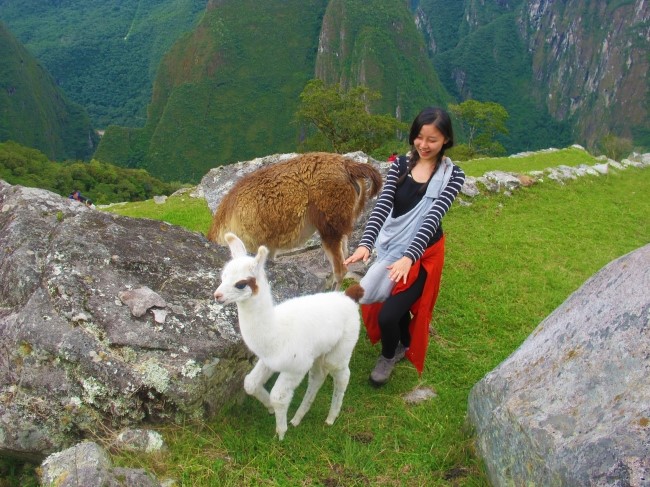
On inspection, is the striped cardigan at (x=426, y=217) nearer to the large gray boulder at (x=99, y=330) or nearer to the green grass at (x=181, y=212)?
the large gray boulder at (x=99, y=330)

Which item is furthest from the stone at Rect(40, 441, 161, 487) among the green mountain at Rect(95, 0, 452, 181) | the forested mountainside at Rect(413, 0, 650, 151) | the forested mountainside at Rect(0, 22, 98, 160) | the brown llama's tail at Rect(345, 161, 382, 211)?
the forested mountainside at Rect(0, 22, 98, 160)

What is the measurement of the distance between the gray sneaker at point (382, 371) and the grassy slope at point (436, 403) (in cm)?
11

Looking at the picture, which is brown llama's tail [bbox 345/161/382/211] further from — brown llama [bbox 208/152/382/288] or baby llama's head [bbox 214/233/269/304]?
baby llama's head [bbox 214/233/269/304]

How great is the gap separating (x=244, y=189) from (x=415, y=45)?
12992 centimetres

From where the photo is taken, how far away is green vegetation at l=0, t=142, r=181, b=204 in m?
41.4

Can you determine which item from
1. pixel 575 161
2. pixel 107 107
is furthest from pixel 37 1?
pixel 575 161

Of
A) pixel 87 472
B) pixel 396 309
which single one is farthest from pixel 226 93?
pixel 87 472

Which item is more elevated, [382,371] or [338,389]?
[338,389]

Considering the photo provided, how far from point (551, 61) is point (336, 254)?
159241mm

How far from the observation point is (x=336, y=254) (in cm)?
565

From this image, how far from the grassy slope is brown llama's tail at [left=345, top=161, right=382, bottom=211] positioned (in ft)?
5.28

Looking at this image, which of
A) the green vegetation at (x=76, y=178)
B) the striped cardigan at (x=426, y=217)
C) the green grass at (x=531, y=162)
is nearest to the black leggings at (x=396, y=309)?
the striped cardigan at (x=426, y=217)

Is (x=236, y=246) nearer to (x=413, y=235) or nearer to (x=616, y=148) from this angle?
(x=413, y=235)

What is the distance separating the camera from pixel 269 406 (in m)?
3.76
